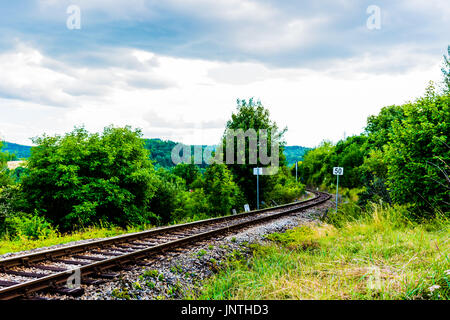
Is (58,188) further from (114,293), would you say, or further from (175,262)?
(114,293)

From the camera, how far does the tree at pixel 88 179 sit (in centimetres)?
1842

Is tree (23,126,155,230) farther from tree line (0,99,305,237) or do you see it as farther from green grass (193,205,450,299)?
green grass (193,205,450,299)

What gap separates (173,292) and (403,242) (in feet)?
14.3

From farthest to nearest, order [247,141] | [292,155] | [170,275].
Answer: [292,155], [247,141], [170,275]

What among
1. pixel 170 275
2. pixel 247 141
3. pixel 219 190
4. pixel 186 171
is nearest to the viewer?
pixel 170 275

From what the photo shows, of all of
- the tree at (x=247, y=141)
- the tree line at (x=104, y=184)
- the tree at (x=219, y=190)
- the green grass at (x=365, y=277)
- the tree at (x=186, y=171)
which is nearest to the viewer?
the green grass at (x=365, y=277)

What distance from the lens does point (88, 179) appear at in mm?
19953

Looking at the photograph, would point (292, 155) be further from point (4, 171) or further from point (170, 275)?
point (170, 275)

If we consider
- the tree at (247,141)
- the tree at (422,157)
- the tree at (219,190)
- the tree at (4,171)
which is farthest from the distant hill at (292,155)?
the tree at (4,171)

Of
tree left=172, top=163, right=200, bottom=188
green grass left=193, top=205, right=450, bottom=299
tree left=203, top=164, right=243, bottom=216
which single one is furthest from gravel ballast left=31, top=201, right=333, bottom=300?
tree left=172, top=163, right=200, bottom=188

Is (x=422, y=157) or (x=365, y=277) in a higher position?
(x=422, y=157)

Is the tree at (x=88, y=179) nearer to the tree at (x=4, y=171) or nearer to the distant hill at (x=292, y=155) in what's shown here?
the tree at (x=4, y=171)

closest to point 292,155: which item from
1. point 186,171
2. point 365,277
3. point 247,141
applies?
point 186,171
